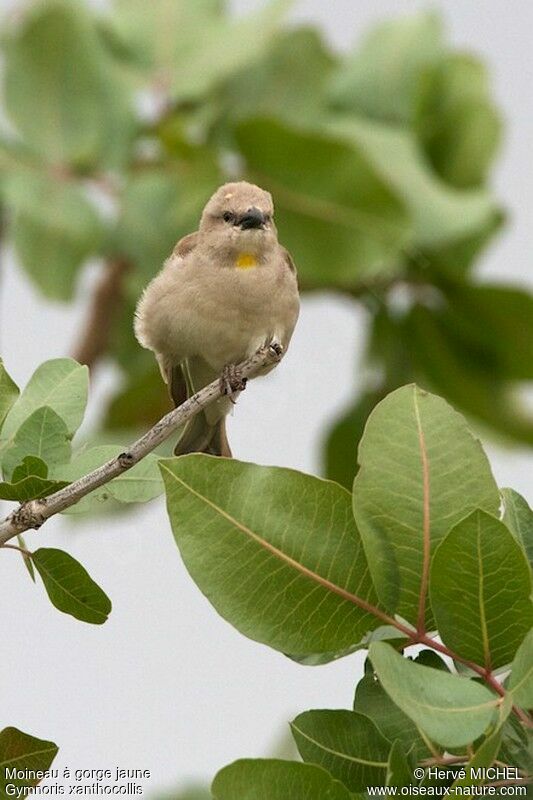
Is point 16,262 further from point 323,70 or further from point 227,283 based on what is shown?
point 227,283

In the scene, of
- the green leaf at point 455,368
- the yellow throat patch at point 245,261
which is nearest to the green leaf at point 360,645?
the yellow throat patch at point 245,261

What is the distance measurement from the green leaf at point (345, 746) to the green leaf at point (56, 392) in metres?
0.50

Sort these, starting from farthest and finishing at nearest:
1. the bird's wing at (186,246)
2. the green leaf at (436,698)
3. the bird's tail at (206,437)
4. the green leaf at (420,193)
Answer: the green leaf at (420,193)
the bird's tail at (206,437)
the bird's wing at (186,246)
the green leaf at (436,698)

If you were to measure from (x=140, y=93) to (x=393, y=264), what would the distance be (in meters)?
1.02

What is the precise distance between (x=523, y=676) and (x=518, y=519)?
10.7 inches

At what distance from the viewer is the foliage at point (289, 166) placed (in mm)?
4344

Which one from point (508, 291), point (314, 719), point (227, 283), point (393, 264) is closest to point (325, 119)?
point (393, 264)

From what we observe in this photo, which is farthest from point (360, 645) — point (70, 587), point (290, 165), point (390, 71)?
point (390, 71)

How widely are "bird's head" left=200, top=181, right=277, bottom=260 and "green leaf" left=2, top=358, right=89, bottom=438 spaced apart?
3.54 ft

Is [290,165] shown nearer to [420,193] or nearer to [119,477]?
[420,193]

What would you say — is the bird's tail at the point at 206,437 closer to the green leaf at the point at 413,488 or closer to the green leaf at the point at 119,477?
the green leaf at the point at 119,477

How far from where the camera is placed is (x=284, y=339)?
2.97 metres

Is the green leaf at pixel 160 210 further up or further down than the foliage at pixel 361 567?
further up

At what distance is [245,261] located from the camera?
2.98 meters
